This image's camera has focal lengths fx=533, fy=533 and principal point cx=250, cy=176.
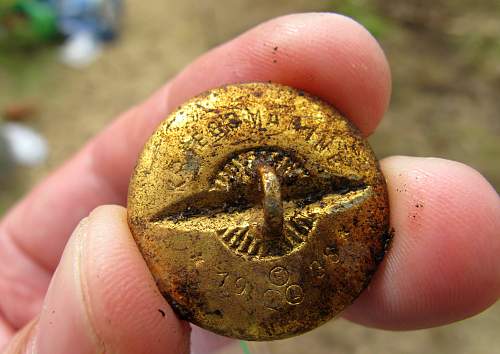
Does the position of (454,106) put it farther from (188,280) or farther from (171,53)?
(188,280)

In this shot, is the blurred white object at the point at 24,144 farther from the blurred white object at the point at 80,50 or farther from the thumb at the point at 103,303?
the thumb at the point at 103,303

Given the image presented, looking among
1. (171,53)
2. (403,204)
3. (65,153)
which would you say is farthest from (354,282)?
(171,53)

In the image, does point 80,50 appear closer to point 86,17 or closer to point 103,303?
point 86,17

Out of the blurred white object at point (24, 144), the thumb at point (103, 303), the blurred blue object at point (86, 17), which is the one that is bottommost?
the blurred white object at point (24, 144)

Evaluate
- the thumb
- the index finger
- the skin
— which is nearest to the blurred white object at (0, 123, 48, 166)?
the index finger

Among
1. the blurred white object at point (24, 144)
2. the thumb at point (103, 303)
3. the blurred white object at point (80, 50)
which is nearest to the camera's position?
the thumb at point (103, 303)

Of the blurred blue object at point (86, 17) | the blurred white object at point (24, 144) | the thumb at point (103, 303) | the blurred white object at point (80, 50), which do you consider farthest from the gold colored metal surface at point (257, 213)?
the blurred blue object at point (86, 17)

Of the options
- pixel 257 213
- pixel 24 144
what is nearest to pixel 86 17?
pixel 24 144

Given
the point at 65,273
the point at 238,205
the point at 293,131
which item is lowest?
the point at 65,273
